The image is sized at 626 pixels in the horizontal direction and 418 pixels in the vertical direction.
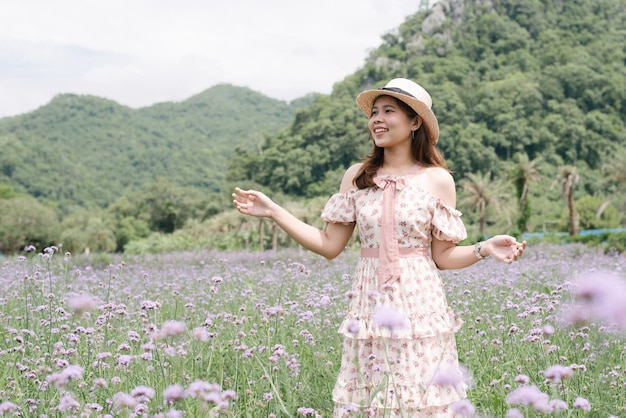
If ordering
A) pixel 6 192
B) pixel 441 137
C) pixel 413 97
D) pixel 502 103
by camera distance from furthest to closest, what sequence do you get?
pixel 502 103 → pixel 441 137 → pixel 6 192 → pixel 413 97

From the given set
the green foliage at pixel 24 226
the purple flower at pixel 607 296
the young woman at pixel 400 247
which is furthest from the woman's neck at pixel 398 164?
the green foliage at pixel 24 226

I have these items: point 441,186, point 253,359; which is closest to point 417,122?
point 441,186

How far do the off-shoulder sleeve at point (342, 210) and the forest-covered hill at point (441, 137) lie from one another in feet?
92.7

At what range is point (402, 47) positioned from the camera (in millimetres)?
96000

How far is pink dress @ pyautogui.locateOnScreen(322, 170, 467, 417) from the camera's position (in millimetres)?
2482

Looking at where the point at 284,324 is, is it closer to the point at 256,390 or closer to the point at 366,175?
the point at 256,390

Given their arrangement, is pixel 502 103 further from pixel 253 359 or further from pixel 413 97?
pixel 413 97

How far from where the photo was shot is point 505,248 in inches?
99.4

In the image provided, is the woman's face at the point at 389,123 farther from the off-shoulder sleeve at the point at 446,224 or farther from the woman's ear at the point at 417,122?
the off-shoulder sleeve at the point at 446,224

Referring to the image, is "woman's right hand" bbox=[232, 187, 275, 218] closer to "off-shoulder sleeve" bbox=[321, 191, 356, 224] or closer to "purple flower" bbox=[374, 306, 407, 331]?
"off-shoulder sleeve" bbox=[321, 191, 356, 224]

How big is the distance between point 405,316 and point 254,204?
817 mm

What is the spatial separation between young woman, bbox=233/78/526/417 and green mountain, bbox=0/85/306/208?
62076mm

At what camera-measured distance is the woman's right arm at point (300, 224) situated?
2.88m

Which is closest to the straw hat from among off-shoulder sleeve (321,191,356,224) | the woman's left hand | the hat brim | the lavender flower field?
the hat brim
